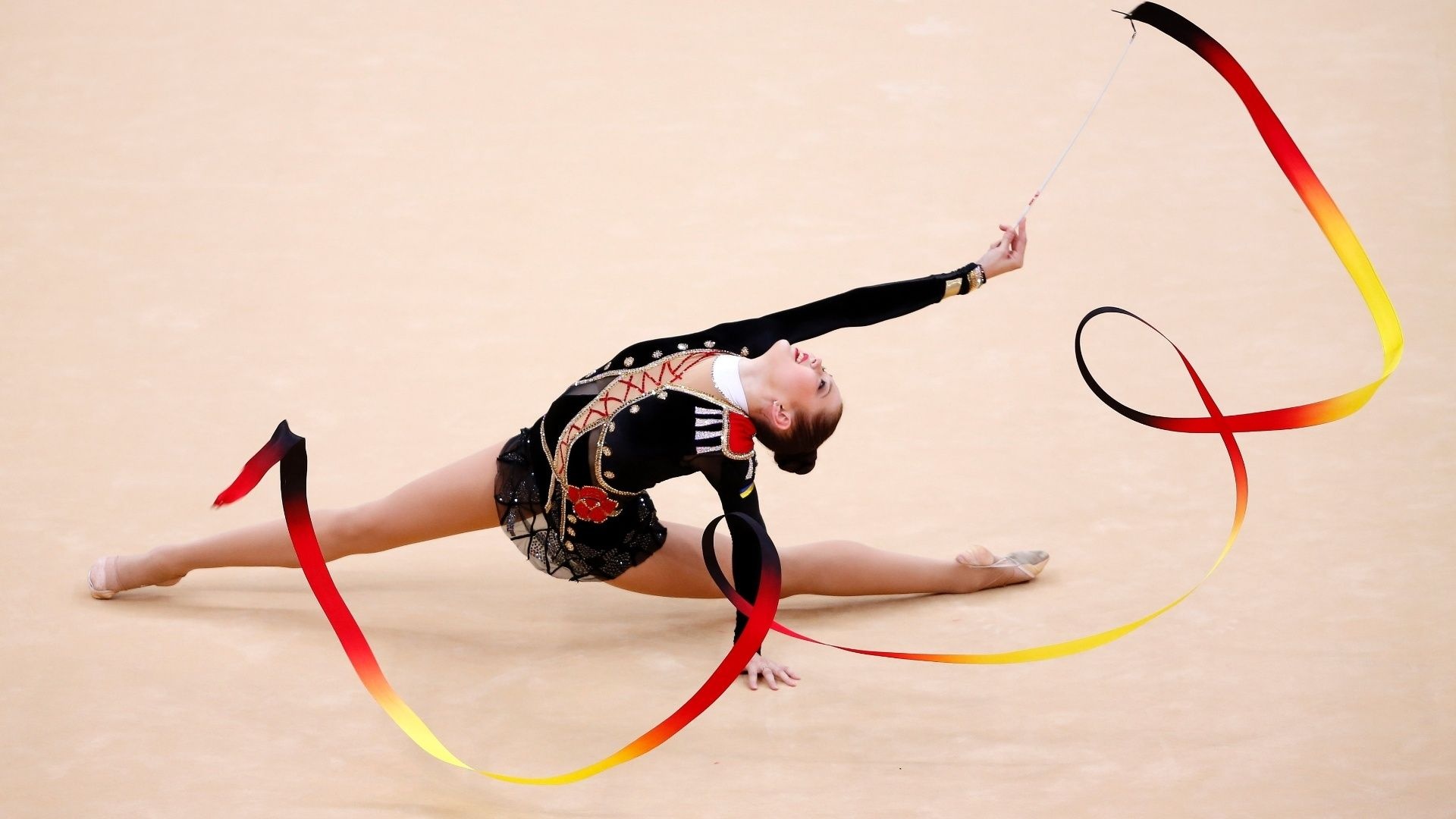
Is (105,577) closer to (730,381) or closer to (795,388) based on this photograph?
(730,381)

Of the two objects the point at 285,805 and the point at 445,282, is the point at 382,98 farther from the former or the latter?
the point at 285,805

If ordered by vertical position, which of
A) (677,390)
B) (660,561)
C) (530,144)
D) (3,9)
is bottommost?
(660,561)

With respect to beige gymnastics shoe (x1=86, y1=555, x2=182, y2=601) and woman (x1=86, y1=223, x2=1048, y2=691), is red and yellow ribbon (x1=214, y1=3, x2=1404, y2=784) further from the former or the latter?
beige gymnastics shoe (x1=86, y1=555, x2=182, y2=601)

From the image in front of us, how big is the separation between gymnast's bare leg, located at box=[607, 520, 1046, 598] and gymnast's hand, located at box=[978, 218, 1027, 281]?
80cm

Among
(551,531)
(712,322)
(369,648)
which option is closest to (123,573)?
(369,648)

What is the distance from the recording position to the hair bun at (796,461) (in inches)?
134

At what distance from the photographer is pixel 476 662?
146 inches

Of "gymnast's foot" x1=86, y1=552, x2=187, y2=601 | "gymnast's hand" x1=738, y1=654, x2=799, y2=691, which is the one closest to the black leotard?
"gymnast's hand" x1=738, y1=654, x2=799, y2=691

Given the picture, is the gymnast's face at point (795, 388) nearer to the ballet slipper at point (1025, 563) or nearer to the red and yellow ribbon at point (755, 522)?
the red and yellow ribbon at point (755, 522)

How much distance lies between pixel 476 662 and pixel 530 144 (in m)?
3.45

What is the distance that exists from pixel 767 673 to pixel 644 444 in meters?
0.67

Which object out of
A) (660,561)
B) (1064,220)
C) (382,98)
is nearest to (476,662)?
(660,561)

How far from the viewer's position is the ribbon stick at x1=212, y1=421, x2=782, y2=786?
306 centimetres

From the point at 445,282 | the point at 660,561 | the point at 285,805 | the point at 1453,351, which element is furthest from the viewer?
the point at 445,282
